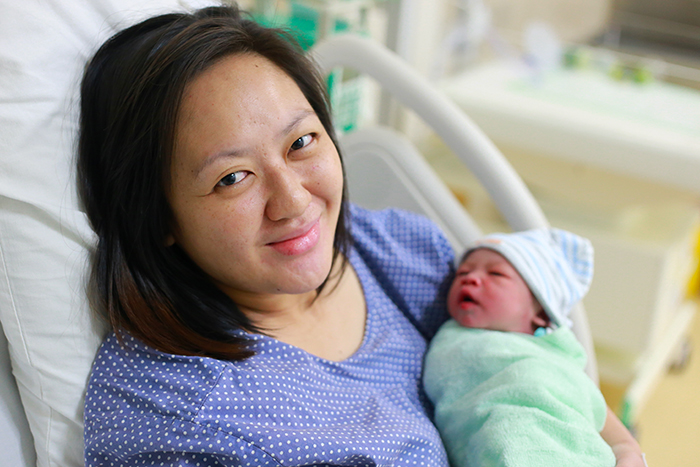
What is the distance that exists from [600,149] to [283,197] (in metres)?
1.55

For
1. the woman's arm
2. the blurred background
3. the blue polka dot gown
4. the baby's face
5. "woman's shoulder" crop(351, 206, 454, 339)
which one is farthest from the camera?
the blurred background

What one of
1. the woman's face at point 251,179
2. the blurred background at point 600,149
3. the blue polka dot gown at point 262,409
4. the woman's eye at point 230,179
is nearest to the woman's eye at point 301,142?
the woman's face at point 251,179

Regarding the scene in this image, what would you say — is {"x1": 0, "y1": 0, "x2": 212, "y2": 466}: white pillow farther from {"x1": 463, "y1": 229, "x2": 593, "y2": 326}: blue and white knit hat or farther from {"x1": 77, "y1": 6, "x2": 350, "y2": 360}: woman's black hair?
{"x1": 463, "y1": 229, "x2": 593, "y2": 326}: blue and white knit hat

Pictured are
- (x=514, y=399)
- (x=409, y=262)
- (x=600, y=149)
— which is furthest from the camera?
(x=600, y=149)

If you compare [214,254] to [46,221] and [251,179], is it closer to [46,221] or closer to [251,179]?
[251,179]

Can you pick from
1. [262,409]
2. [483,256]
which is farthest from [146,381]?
[483,256]

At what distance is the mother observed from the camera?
84cm

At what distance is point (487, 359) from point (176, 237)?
Result: 0.54m

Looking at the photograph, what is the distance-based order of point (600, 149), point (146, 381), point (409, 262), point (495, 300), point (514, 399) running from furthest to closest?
point (600, 149) < point (409, 262) < point (495, 300) < point (514, 399) < point (146, 381)

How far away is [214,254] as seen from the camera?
918 mm

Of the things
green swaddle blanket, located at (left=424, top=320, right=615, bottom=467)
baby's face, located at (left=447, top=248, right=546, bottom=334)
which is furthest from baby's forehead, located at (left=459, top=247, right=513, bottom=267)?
green swaddle blanket, located at (left=424, top=320, right=615, bottom=467)

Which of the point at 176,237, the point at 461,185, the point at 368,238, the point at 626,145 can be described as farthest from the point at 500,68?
the point at 176,237

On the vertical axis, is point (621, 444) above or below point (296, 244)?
below

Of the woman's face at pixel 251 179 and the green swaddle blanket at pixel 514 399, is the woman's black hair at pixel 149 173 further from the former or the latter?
the green swaddle blanket at pixel 514 399
